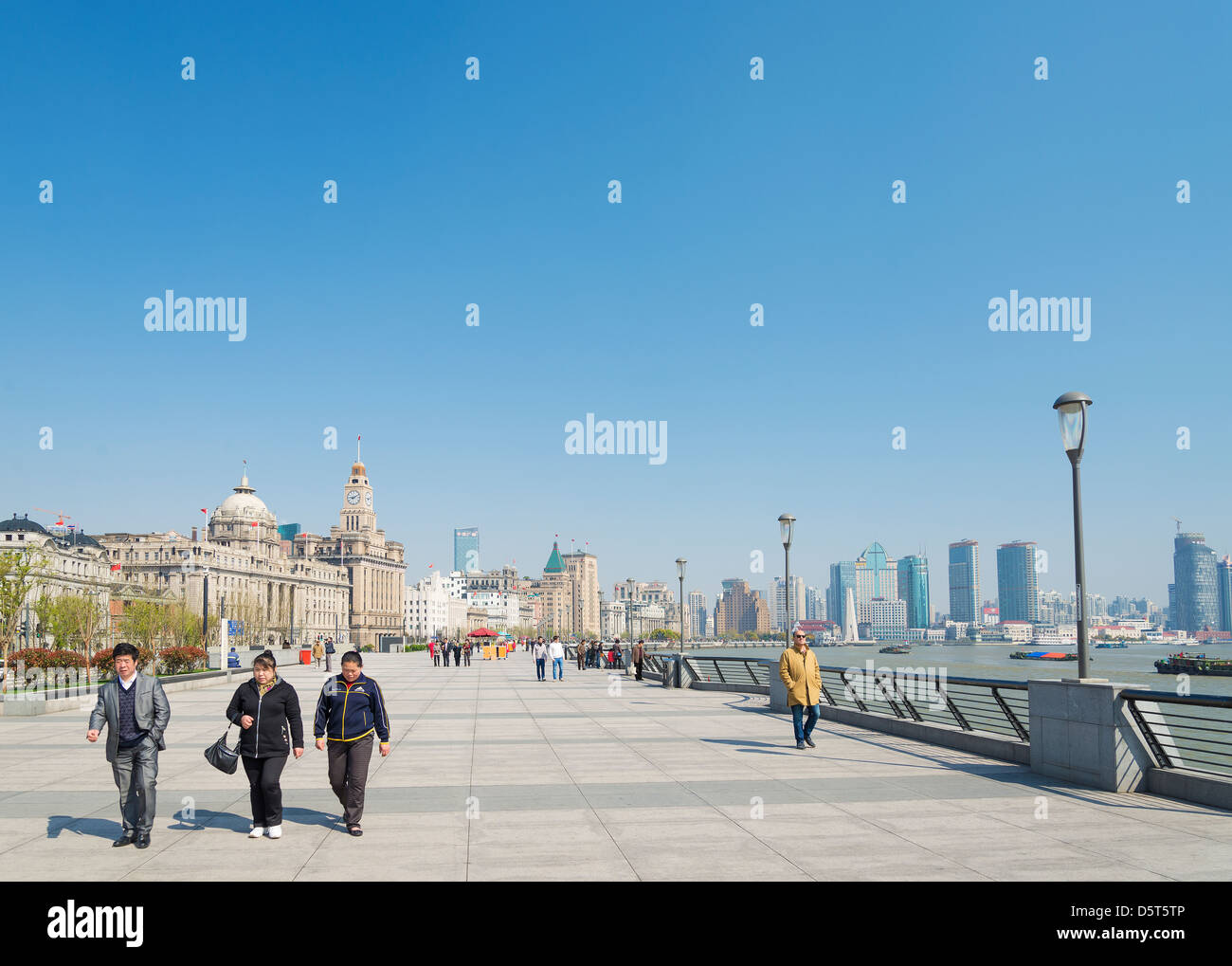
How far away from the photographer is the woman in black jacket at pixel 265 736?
8.75 meters

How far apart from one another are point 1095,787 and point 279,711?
29.8 ft

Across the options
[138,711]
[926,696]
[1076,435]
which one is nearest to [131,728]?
[138,711]

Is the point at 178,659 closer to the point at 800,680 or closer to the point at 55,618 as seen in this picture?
the point at 55,618

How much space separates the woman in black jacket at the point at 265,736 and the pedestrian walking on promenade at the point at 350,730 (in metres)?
0.27

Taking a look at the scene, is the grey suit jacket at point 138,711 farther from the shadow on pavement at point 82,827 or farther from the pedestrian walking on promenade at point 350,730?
the pedestrian walking on promenade at point 350,730

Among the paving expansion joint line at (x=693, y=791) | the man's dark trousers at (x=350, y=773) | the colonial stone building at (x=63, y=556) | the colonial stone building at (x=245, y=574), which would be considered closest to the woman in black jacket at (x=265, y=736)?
the man's dark trousers at (x=350, y=773)

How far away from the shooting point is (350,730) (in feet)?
30.0

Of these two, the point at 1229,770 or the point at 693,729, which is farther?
the point at 1229,770

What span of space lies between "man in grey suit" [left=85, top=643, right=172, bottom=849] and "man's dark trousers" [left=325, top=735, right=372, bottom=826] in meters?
1.55

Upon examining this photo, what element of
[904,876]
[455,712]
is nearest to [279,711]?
[904,876]

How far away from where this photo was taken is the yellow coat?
15203mm

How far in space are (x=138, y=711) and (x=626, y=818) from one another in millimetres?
4824
